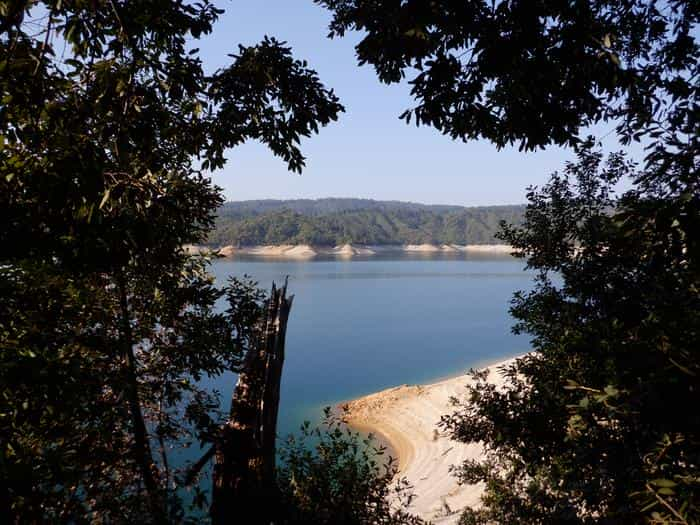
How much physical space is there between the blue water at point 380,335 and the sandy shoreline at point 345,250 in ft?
124

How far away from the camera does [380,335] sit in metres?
→ 51.0

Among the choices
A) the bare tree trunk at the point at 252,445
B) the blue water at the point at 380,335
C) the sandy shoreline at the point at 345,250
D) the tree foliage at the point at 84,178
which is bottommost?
the blue water at the point at 380,335

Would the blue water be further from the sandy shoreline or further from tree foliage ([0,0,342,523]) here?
the sandy shoreline

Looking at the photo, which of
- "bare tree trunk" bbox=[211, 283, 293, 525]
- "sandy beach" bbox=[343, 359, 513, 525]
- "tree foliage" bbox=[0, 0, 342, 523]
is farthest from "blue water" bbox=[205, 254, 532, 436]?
"tree foliage" bbox=[0, 0, 342, 523]

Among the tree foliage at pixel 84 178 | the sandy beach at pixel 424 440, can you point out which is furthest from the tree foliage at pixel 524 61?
the sandy beach at pixel 424 440

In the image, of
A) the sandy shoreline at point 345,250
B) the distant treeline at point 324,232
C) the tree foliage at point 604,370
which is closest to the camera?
the tree foliage at point 604,370

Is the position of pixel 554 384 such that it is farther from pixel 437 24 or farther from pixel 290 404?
pixel 290 404

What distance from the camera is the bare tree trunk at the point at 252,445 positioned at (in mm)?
4227

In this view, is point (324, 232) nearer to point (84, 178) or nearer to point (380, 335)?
point (380, 335)

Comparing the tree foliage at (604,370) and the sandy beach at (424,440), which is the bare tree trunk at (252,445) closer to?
the tree foliage at (604,370)

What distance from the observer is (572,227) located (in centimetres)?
681

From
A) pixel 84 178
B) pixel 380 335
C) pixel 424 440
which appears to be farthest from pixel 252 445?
pixel 380 335

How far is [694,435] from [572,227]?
15.2 feet

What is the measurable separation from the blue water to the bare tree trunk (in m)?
3.14
